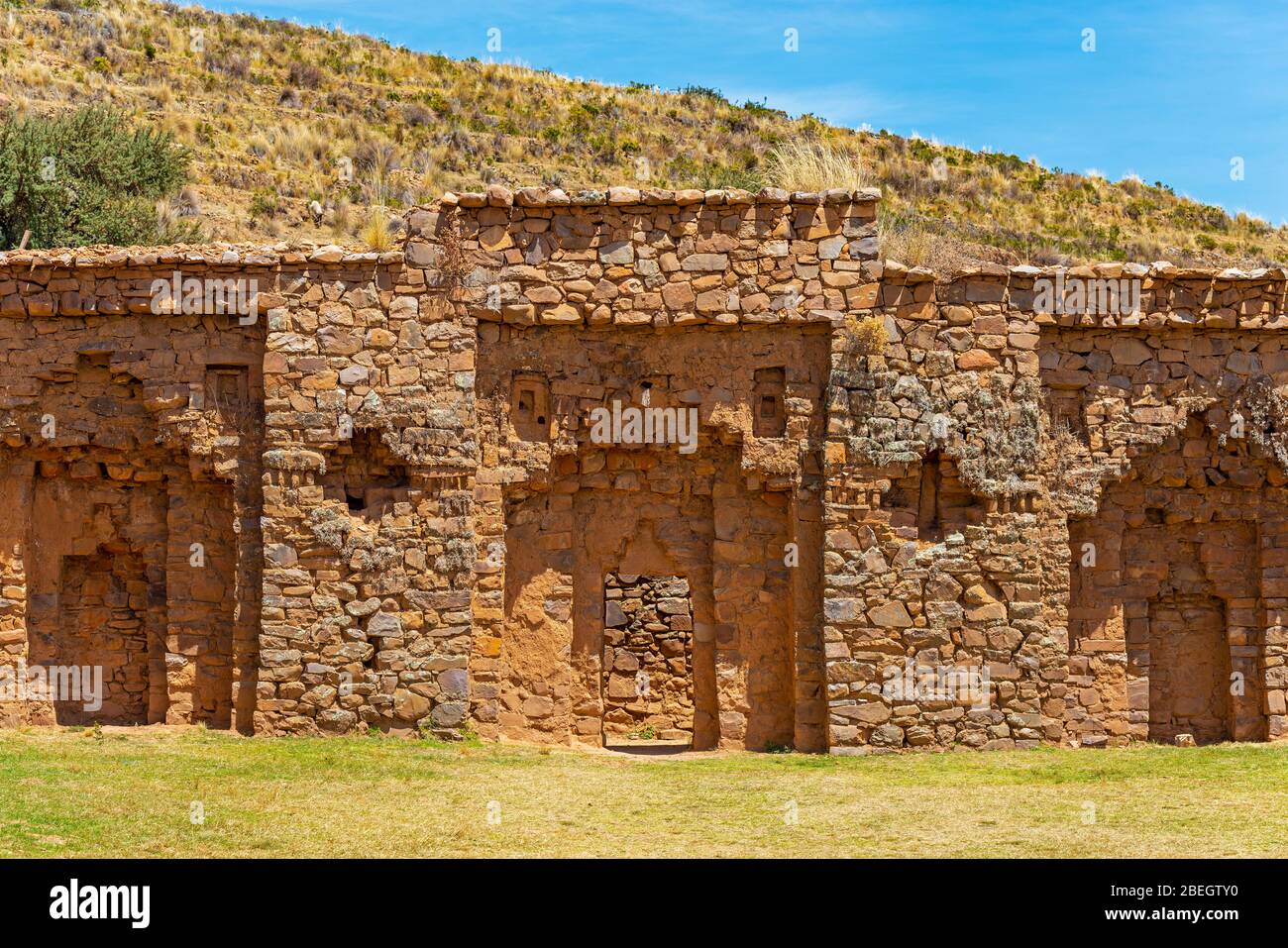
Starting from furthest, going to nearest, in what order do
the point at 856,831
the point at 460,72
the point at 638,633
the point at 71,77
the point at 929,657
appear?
the point at 460,72 < the point at 71,77 < the point at 638,633 < the point at 929,657 < the point at 856,831

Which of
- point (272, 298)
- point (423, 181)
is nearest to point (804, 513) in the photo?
point (272, 298)

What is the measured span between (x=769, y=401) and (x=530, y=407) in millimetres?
2451

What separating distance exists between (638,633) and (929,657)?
5560 mm

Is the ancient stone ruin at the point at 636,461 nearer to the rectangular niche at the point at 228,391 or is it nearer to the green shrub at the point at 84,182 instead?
the rectangular niche at the point at 228,391

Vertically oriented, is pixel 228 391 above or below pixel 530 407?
above

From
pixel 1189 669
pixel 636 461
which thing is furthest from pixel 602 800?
pixel 1189 669

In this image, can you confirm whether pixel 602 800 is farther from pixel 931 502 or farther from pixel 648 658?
pixel 648 658

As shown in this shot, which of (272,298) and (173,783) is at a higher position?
(272,298)

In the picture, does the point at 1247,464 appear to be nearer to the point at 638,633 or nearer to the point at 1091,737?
the point at 1091,737

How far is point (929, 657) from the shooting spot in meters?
14.6

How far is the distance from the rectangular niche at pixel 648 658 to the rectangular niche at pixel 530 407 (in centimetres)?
419

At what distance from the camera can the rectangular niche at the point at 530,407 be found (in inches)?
586

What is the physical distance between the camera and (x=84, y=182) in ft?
77.5

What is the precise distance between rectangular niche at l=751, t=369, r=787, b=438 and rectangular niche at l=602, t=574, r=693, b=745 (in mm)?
4305
